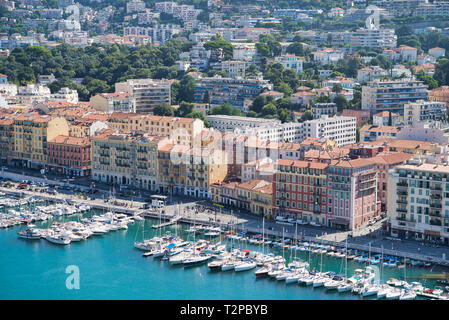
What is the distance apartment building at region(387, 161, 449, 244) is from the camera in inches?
901

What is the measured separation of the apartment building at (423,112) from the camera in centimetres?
4125

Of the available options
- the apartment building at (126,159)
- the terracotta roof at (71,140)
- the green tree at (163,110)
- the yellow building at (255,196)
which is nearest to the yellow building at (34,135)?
the terracotta roof at (71,140)

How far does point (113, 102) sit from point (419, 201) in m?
25.8

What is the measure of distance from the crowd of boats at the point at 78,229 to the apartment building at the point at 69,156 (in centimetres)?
744

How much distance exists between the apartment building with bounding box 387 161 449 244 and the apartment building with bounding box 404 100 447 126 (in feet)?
58.2

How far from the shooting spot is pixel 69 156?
35938 millimetres

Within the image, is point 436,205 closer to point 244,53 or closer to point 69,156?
point 69,156

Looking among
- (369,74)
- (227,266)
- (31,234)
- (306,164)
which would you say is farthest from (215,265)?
(369,74)

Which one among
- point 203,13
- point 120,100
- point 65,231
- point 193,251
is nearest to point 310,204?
point 193,251

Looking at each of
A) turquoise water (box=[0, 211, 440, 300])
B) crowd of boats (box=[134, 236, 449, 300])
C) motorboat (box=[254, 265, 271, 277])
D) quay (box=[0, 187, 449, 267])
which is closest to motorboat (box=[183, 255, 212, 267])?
crowd of boats (box=[134, 236, 449, 300])

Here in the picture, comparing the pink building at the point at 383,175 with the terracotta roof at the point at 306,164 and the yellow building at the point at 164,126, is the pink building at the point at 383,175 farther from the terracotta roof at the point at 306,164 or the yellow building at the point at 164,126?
the yellow building at the point at 164,126
